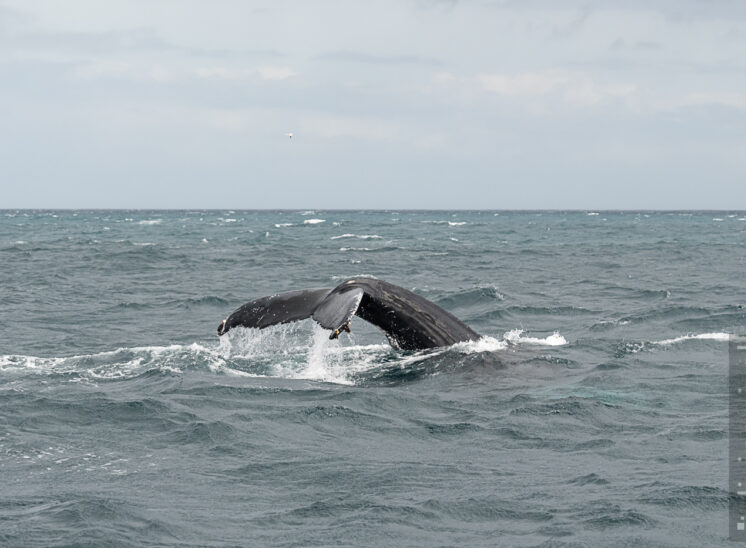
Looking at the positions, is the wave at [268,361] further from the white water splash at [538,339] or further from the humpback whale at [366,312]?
the white water splash at [538,339]

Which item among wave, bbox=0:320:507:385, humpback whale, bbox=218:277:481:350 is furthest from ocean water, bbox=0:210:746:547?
humpback whale, bbox=218:277:481:350

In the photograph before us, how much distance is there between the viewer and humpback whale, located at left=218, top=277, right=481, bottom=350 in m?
9.70

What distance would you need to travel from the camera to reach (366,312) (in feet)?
36.0

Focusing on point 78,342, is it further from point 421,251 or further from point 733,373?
point 421,251

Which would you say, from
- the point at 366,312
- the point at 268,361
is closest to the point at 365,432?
the point at 366,312

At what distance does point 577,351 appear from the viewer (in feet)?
44.7

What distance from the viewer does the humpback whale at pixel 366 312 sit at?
9695 mm

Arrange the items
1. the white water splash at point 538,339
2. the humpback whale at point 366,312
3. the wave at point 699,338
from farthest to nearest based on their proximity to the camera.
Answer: the wave at point 699,338 < the white water splash at point 538,339 < the humpback whale at point 366,312

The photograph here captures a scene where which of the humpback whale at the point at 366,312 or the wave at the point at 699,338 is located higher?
the humpback whale at the point at 366,312

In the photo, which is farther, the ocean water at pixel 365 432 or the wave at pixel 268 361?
the wave at pixel 268 361

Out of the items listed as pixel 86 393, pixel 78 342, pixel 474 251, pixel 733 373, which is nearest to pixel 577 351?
pixel 733 373

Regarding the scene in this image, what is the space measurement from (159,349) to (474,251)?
106 ft

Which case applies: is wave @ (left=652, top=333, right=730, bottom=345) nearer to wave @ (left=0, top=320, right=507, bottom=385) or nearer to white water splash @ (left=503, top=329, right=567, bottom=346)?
white water splash @ (left=503, top=329, right=567, bottom=346)

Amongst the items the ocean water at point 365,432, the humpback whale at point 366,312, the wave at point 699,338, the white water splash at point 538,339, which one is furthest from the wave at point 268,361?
the wave at point 699,338
